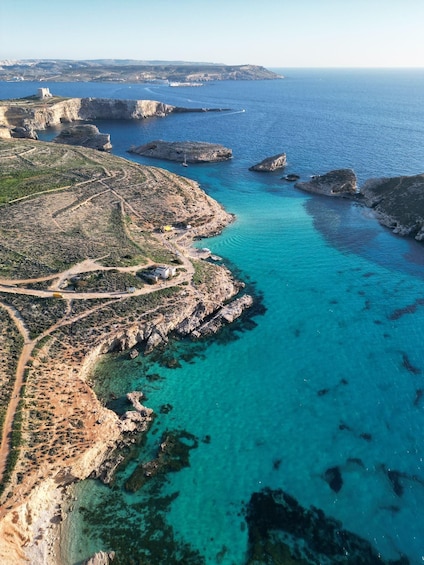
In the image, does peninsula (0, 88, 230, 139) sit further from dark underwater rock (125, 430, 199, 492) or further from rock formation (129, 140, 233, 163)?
dark underwater rock (125, 430, 199, 492)

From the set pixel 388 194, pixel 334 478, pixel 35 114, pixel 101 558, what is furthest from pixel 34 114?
pixel 334 478

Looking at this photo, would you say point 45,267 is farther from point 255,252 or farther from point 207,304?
point 255,252

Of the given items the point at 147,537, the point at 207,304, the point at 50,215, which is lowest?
the point at 147,537

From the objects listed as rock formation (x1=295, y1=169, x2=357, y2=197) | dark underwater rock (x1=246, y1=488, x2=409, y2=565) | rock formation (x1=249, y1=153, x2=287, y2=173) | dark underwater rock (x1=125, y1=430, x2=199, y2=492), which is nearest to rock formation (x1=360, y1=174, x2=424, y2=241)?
rock formation (x1=295, y1=169, x2=357, y2=197)

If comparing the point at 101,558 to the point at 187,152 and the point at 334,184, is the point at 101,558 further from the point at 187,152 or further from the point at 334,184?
the point at 187,152

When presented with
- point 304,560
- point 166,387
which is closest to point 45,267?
point 166,387
